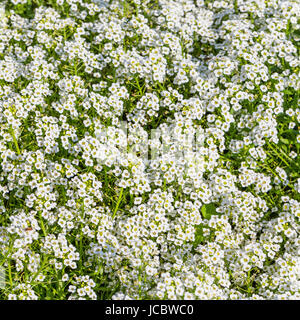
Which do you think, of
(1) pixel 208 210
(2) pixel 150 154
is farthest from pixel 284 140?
(2) pixel 150 154

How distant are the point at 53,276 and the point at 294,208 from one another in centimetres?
304

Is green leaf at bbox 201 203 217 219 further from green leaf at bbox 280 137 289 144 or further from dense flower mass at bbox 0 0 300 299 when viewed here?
green leaf at bbox 280 137 289 144

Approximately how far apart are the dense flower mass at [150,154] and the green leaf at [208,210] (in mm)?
38

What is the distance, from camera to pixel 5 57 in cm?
736

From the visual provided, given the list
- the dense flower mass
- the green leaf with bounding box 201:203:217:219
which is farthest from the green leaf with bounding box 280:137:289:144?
the green leaf with bounding box 201:203:217:219

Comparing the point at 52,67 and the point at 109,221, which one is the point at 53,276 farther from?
the point at 52,67

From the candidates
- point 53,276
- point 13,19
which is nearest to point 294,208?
point 53,276

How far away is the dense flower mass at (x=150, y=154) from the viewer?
5.98 metres

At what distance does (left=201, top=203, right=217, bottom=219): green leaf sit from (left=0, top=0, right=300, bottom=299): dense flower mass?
38mm

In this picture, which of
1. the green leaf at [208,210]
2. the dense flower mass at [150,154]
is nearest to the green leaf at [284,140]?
the dense flower mass at [150,154]

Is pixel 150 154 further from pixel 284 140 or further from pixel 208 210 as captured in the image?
pixel 284 140

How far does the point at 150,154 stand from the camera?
684 centimetres

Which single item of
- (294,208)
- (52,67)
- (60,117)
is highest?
(52,67)

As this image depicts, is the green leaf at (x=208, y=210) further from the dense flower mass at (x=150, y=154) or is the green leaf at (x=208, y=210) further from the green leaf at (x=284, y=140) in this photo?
the green leaf at (x=284, y=140)
